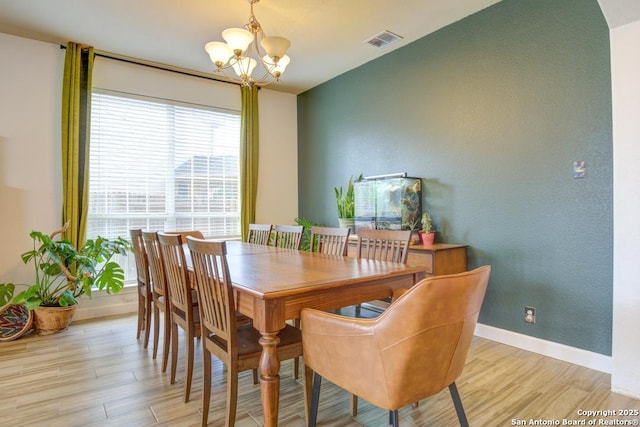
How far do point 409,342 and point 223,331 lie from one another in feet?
2.86

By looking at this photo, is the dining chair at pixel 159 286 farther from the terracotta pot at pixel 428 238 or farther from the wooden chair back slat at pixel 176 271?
the terracotta pot at pixel 428 238

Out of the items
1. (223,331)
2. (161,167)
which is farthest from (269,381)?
(161,167)

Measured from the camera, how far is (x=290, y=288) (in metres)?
1.53

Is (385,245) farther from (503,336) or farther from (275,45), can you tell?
(275,45)

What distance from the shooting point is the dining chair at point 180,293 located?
6.49 ft

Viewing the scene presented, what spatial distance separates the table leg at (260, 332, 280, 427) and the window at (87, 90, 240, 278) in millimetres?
3268

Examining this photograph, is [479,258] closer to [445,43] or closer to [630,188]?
[630,188]

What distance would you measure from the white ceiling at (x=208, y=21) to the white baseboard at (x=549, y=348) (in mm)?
2703

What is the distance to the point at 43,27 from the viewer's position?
3.31 meters

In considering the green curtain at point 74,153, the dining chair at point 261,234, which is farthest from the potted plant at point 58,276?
the dining chair at point 261,234

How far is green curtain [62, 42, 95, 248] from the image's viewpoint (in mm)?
3611

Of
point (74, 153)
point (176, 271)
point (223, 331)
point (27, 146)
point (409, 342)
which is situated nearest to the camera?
point (409, 342)

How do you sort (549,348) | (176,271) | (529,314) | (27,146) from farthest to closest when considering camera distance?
(27,146)
(529,314)
(549,348)
(176,271)

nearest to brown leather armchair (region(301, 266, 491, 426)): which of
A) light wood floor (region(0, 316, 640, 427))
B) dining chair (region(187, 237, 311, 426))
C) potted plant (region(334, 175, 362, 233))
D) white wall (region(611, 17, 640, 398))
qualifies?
dining chair (region(187, 237, 311, 426))
